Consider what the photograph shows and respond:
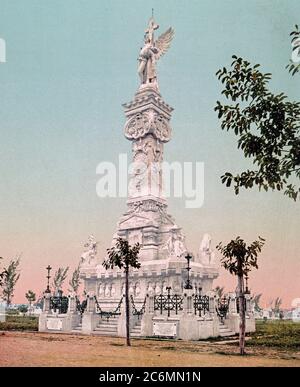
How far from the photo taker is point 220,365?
13570 millimetres

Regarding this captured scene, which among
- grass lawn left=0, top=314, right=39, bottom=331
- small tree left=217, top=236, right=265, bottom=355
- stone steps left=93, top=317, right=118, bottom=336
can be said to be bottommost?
grass lawn left=0, top=314, right=39, bottom=331

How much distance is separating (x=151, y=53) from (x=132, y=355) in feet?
117

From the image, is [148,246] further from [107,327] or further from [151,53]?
[151,53]

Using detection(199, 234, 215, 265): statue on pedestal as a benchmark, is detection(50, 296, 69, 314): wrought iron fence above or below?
below

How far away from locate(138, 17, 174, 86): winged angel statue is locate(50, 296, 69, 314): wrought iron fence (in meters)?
25.3

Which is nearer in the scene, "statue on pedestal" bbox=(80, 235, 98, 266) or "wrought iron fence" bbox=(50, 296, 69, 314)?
"wrought iron fence" bbox=(50, 296, 69, 314)

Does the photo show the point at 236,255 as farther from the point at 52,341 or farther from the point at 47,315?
the point at 47,315

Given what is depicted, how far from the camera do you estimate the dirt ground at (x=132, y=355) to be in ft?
45.1

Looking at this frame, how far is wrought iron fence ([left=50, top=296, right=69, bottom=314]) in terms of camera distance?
89.7 ft

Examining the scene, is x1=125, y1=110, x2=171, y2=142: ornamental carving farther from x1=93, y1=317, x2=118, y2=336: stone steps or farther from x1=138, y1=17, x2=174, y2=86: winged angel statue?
x1=93, y1=317, x2=118, y2=336: stone steps

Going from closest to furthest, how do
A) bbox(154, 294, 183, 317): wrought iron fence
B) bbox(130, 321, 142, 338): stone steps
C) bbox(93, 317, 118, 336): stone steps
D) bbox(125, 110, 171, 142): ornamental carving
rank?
bbox(130, 321, 142, 338): stone steps, bbox(154, 294, 183, 317): wrought iron fence, bbox(93, 317, 118, 336): stone steps, bbox(125, 110, 171, 142): ornamental carving

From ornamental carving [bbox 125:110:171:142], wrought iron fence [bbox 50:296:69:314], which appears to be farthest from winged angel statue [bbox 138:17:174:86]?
wrought iron fence [bbox 50:296:69:314]

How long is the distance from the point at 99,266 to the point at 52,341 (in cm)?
2114

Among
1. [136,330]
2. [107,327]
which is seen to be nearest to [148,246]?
[107,327]
